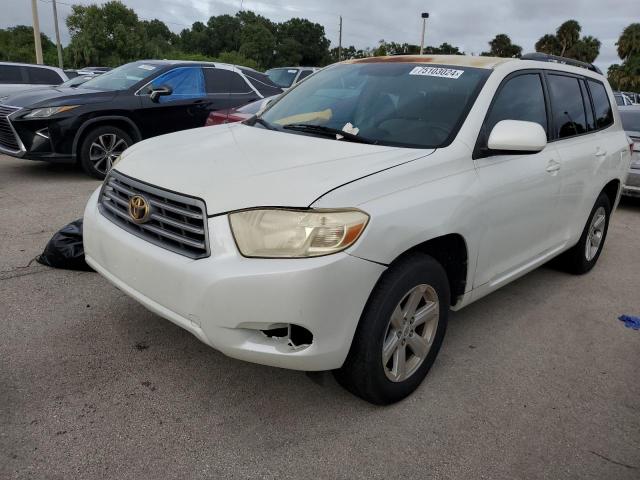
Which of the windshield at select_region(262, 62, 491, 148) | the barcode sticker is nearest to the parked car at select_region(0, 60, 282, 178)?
the windshield at select_region(262, 62, 491, 148)

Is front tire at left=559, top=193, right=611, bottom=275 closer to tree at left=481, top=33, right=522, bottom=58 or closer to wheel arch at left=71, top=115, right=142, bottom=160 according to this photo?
wheel arch at left=71, top=115, right=142, bottom=160

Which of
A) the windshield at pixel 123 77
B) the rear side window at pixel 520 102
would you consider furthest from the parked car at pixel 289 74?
the rear side window at pixel 520 102

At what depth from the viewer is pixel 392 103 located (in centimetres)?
317

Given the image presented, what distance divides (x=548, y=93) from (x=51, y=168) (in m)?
7.09

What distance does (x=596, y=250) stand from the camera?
480 centimetres

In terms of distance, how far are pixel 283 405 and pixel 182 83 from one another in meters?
6.26

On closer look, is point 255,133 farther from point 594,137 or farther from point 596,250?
point 596,250

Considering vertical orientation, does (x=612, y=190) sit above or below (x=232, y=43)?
below

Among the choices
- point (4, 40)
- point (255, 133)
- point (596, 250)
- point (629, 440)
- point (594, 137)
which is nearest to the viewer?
point (629, 440)

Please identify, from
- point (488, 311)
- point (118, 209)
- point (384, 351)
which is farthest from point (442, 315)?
point (118, 209)

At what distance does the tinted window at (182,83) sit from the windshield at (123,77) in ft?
0.66

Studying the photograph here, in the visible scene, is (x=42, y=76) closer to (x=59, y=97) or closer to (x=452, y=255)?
(x=59, y=97)

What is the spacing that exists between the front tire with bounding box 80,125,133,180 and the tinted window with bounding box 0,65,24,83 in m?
4.70

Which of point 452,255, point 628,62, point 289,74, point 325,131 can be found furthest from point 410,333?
point 628,62
